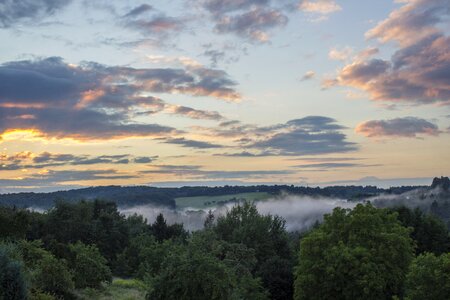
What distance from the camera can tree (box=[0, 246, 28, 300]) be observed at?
27.1m

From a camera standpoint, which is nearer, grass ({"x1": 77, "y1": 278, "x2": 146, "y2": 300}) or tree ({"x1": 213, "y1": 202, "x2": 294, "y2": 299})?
grass ({"x1": 77, "y1": 278, "x2": 146, "y2": 300})

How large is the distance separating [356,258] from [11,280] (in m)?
30.2

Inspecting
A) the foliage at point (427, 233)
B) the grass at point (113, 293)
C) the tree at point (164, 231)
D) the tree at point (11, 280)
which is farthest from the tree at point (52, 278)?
the tree at point (164, 231)

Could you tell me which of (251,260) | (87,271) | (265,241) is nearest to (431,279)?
(251,260)

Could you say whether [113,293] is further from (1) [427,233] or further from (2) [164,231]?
(2) [164,231]

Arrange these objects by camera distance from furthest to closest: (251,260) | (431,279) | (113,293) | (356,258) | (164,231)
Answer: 1. (164,231)
2. (251,260)
3. (356,258)
4. (113,293)
5. (431,279)

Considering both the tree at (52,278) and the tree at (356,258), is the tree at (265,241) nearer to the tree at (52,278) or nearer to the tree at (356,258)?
the tree at (356,258)

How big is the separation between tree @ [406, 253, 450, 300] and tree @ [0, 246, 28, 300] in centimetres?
2777

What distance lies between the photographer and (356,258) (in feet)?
146

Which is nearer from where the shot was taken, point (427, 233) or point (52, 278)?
point (52, 278)

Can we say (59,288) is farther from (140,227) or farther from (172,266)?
(140,227)

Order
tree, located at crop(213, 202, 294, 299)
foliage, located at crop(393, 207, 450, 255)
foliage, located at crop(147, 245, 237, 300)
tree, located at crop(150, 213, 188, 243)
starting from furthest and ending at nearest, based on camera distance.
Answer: tree, located at crop(150, 213, 188, 243) < foliage, located at crop(393, 207, 450, 255) < tree, located at crop(213, 202, 294, 299) < foliage, located at crop(147, 245, 237, 300)

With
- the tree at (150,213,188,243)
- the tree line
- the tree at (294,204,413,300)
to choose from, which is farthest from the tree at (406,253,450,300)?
the tree at (150,213,188,243)

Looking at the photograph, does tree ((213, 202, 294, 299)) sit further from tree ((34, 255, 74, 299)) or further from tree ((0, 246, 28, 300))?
tree ((0, 246, 28, 300))
